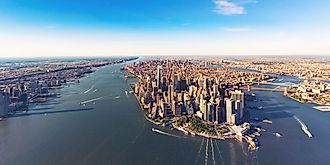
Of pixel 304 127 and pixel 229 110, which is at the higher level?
pixel 229 110

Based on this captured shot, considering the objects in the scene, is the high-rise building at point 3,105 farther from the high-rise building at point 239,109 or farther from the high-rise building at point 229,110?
the high-rise building at point 239,109

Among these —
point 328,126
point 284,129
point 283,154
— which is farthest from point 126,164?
point 328,126

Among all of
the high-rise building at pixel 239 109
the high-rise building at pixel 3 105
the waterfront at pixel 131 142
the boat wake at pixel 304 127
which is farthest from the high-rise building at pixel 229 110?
the high-rise building at pixel 3 105

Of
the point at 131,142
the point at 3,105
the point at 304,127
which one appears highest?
the point at 3,105

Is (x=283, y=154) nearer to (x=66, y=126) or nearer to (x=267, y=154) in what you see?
(x=267, y=154)

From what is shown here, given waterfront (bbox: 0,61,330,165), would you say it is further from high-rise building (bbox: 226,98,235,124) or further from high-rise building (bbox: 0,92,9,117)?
high-rise building (bbox: 226,98,235,124)

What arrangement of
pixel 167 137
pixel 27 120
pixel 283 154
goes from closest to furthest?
pixel 283 154, pixel 167 137, pixel 27 120

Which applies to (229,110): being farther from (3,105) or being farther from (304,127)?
(3,105)

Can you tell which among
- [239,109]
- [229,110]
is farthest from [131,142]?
[239,109]
